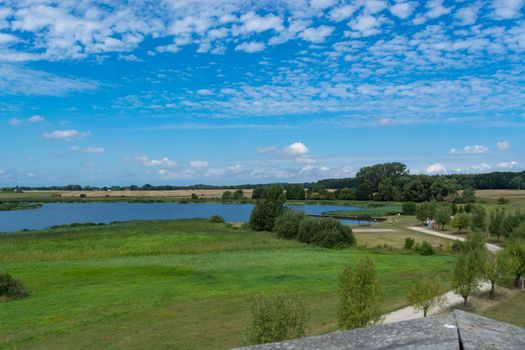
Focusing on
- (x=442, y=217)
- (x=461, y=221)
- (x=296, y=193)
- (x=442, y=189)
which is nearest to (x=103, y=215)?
(x=296, y=193)

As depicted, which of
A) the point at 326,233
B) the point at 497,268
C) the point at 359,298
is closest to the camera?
the point at 359,298

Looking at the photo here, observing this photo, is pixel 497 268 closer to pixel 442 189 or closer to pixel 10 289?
pixel 10 289

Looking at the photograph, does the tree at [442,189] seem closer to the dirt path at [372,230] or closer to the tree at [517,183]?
the tree at [517,183]

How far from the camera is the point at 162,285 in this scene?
32.7 metres

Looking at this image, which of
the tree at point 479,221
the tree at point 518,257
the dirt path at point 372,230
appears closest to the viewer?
the tree at point 518,257

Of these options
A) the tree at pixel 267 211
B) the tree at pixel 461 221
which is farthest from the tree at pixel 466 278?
the tree at pixel 267 211

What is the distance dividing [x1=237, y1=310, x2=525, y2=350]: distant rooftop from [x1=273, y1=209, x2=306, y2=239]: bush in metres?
63.9

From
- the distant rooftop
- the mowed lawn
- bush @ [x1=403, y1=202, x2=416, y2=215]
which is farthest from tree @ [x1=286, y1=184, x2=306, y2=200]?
the distant rooftop

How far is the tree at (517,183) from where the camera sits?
151m

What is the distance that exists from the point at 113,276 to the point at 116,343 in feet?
59.7

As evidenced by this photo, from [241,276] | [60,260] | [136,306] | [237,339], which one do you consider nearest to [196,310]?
[136,306]

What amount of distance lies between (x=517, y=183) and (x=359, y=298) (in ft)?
517

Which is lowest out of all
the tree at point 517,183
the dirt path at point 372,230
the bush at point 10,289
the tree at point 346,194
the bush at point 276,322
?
the dirt path at point 372,230

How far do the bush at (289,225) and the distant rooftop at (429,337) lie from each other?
6390cm
